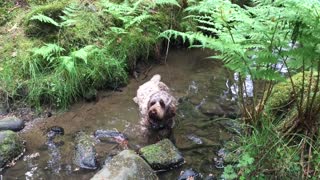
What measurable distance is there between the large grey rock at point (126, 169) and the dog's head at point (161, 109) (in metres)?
0.98

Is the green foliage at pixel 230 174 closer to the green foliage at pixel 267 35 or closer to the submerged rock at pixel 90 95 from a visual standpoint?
the green foliage at pixel 267 35

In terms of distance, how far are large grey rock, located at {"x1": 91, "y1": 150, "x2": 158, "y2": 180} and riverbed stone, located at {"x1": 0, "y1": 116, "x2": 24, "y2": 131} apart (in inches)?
74.9

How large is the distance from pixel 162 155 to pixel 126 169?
27.6 inches

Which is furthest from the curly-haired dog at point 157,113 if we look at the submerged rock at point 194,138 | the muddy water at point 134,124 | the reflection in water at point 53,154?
the reflection in water at point 53,154

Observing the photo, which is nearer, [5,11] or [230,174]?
[230,174]

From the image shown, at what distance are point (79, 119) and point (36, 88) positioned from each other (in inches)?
35.9

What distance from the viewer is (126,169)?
4797 millimetres

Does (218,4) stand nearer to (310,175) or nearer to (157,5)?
(310,175)

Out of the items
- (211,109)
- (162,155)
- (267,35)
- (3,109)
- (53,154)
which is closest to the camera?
(267,35)

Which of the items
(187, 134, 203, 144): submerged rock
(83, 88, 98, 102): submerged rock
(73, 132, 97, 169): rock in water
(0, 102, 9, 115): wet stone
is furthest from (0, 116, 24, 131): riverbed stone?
(187, 134, 203, 144): submerged rock

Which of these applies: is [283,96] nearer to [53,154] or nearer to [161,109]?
[161,109]

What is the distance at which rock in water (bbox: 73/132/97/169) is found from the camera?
5293 mm

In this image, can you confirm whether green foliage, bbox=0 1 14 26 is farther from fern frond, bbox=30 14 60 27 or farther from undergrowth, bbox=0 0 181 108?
fern frond, bbox=30 14 60 27

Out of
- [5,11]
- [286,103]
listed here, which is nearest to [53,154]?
[286,103]
